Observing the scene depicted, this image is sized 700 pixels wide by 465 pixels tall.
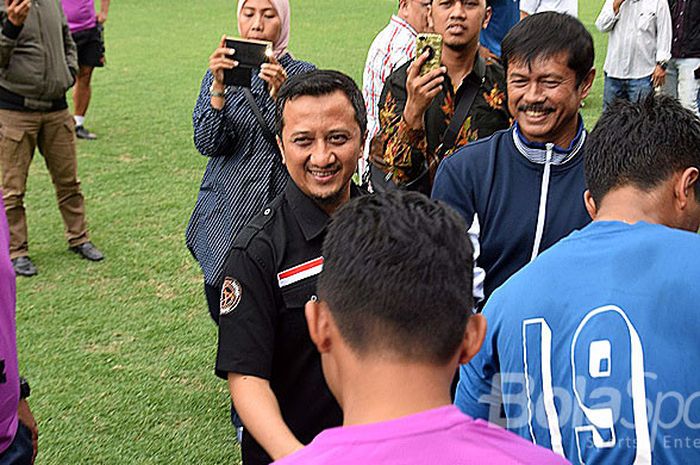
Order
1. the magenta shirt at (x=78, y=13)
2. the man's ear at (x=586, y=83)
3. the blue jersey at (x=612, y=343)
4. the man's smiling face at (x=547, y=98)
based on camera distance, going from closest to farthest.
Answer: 1. the blue jersey at (x=612, y=343)
2. the man's smiling face at (x=547, y=98)
3. the man's ear at (x=586, y=83)
4. the magenta shirt at (x=78, y=13)

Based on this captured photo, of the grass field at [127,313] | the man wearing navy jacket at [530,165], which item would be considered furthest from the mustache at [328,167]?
the grass field at [127,313]

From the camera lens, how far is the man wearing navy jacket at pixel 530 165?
2.98 meters

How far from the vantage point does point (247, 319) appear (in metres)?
2.55

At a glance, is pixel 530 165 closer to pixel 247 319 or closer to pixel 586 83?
pixel 586 83

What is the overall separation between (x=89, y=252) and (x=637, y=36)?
5151 mm

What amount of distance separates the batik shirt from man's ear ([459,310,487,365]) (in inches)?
78.7

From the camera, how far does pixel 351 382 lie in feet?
5.03

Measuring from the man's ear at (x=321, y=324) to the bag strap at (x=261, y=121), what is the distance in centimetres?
232

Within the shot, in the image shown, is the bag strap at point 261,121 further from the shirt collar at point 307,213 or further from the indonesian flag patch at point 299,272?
the indonesian flag patch at point 299,272

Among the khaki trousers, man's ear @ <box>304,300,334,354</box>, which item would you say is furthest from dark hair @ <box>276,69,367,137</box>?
the khaki trousers

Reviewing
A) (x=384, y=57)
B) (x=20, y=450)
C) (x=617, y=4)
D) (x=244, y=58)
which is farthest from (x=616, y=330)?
(x=617, y=4)

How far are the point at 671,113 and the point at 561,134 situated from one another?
729 mm

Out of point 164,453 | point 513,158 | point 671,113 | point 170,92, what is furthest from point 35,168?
point 671,113

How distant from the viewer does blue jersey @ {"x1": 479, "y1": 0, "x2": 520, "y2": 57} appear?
8.79 metres
